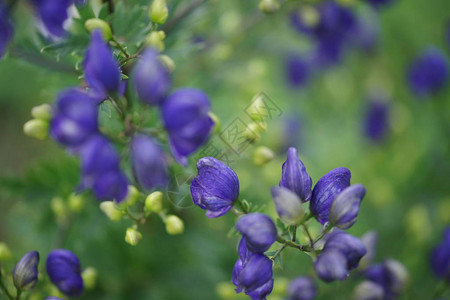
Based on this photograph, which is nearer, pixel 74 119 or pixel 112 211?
pixel 74 119

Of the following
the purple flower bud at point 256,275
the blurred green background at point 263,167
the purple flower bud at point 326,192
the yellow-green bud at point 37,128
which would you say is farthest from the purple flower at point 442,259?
the yellow-green bud at point 37,128

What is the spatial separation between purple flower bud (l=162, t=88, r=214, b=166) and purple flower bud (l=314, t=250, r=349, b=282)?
0.39 meters

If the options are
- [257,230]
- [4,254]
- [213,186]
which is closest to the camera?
[257,230]

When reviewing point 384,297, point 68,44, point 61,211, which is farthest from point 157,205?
point 384,297

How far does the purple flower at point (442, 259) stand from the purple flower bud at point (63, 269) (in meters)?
1.23

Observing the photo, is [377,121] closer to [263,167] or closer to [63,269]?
[263,167]

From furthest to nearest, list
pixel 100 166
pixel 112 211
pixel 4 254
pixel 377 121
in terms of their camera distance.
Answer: pixel 377 121
pixel 4 254
pixel 112 211
pixel 100 166

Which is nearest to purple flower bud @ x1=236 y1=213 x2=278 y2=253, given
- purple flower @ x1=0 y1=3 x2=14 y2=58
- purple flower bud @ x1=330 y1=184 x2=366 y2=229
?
purple flower bud @ x1=330 y1=184 x2=366 y2=229

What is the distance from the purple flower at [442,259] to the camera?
1.82 metres

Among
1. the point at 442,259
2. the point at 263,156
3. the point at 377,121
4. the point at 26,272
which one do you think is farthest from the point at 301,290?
the point at 377,121

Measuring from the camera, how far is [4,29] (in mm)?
1584

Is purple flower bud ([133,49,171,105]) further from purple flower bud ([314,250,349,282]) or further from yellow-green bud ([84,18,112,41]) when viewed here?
purple flower bud ([314,250,349,282])

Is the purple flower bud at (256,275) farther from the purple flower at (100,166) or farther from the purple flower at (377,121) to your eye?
the purple flower at (377,121)

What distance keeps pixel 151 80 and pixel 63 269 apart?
2.06ft
